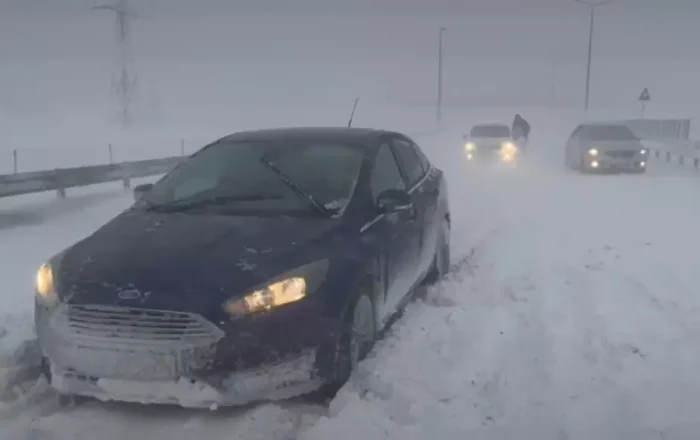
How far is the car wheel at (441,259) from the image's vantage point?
762 centimetres

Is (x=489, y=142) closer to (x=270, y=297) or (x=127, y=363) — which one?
(x=270, y=297)

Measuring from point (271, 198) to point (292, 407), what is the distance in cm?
164

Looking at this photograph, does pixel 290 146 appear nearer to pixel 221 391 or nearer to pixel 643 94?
pixel 221 391

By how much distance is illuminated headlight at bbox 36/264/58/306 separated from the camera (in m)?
4.41

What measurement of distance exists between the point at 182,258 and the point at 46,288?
84 cm

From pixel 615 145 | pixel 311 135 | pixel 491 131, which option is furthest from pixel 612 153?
pixel 311 135

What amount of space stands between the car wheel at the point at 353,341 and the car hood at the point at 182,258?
49 cm

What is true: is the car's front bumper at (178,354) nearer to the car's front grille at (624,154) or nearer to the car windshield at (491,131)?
the car's front grille at (624,154)

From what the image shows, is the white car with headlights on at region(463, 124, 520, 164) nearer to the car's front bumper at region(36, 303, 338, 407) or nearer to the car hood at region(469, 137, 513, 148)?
the car hood at region(469, 137, 513, 148)

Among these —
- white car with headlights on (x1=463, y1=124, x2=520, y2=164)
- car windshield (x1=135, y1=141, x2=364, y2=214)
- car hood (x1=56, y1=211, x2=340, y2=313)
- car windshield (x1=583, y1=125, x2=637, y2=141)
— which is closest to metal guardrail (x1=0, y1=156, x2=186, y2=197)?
car windshield (x1=135, y1=141, x2=364, y2=214)

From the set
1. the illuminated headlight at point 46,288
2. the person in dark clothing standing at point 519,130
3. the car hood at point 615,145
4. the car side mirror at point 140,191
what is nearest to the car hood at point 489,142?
the person in dark clothing standing at point 519,130

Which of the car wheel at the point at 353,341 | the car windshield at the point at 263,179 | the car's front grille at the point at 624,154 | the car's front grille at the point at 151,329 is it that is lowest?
the car's front grille at the point at 624,154

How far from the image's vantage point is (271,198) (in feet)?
18.1

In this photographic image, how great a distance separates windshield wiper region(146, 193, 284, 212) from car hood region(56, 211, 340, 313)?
7.5 inches
